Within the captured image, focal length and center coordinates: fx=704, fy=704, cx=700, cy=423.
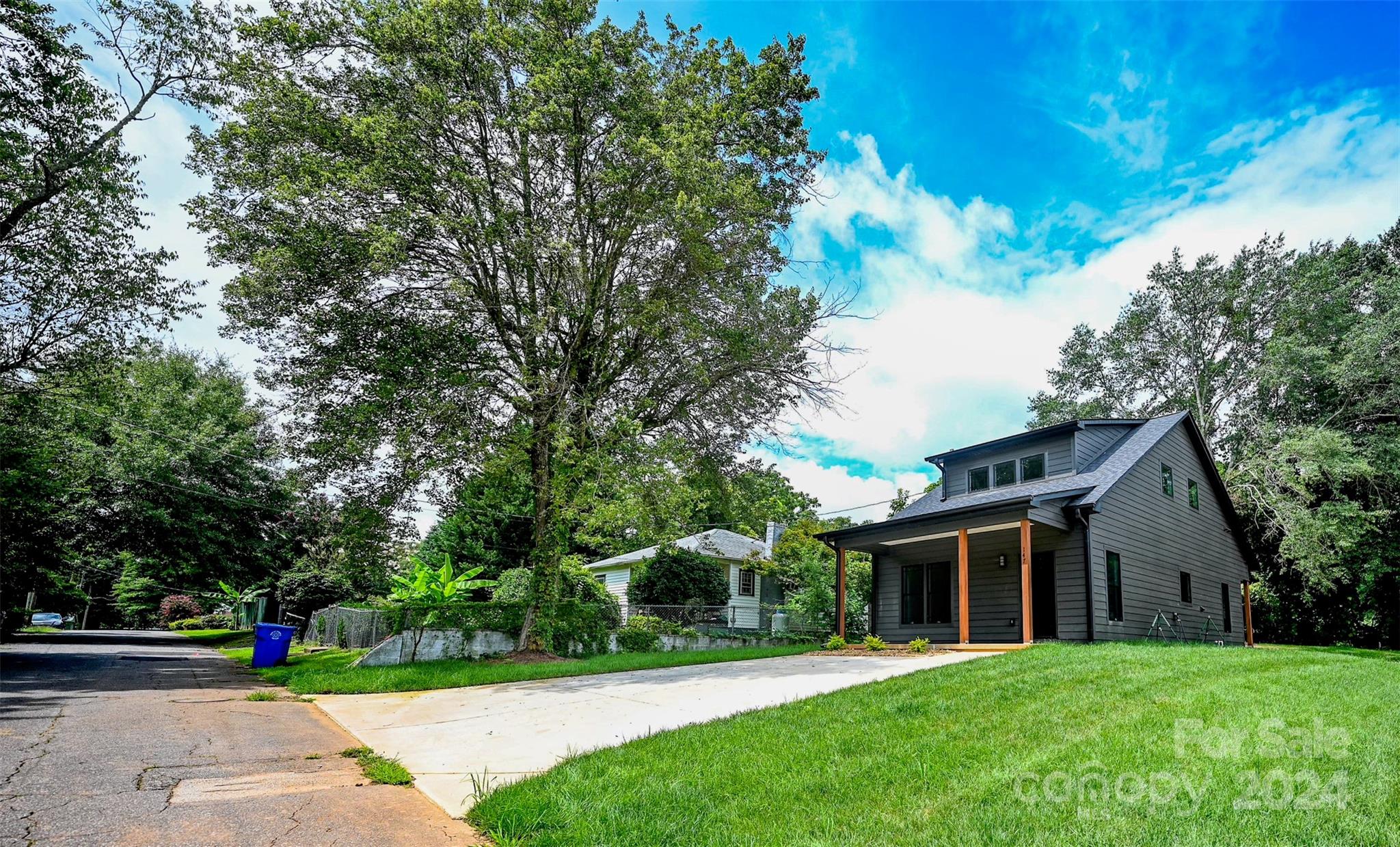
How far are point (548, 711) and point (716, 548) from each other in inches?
719

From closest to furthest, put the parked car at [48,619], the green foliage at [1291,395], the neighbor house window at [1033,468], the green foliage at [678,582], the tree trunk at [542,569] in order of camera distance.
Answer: the tree trunk at [542,569]
the neighbor house window at [1033,468]
the green foliage at [1291,395]
the green foliage at [678,582]
the parked car at [48,619]

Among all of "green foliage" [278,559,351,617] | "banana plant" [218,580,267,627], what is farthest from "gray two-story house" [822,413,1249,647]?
"banana plant" [218,580,267,627]

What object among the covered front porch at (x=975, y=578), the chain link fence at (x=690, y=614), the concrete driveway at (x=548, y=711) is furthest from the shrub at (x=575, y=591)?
the covered front porch at (x=975, y=578)

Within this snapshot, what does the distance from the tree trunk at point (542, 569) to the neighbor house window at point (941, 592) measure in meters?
9.18

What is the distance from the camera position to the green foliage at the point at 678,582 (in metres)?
25.0

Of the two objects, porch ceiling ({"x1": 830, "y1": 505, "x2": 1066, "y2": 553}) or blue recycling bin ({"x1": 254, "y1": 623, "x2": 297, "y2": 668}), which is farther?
blue recycling bin ({"x1": 254, "y1": 623, "x2": 297, "y2": 668})

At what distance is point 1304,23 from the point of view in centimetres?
967

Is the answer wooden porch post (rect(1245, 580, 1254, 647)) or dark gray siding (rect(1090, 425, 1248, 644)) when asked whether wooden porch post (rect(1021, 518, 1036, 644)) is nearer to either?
dark gray siding (rect(1090, 425, 1248, 644))

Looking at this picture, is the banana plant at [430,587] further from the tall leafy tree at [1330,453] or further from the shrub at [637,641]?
the tall leafy tree at [1330,453]

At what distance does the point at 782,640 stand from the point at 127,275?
1850 cm

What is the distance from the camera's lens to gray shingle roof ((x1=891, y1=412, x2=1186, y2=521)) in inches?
562

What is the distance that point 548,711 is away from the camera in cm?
784

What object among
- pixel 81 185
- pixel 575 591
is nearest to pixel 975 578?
pixel 575 591

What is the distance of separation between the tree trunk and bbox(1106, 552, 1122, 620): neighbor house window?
11127mm
